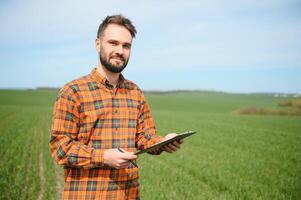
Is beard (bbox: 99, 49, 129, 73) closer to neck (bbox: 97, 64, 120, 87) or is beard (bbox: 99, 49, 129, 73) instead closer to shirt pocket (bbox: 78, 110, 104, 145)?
neck (bbox: 97, 64, 120, 87)

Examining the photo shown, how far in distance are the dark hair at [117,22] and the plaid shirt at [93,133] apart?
386 mm

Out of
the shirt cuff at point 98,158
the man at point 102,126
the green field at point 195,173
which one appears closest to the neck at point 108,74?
the man at point 102,126

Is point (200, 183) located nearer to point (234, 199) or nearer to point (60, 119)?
point (234, 199)

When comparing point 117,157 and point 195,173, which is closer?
point 117,157

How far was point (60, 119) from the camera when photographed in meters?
2.18

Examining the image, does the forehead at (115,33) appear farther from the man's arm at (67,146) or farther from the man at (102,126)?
the man's arm at (67,146)

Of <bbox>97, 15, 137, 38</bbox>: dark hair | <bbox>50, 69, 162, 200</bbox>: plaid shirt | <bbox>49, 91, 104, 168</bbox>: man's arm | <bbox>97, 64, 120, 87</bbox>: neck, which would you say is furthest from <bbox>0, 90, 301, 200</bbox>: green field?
<bbox>97, 15, 137, 38</bbox>: dark hair

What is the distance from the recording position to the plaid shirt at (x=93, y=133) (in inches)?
85.5

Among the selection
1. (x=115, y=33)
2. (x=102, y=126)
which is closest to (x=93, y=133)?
(x=102, y=126)

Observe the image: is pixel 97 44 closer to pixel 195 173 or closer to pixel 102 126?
pixel 102 126

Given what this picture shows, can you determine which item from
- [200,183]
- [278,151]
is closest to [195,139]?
[278,151]

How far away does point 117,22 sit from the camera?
8.03 feet

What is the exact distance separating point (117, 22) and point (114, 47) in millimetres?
210

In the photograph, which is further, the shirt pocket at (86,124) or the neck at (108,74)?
the neck at (108,74)
